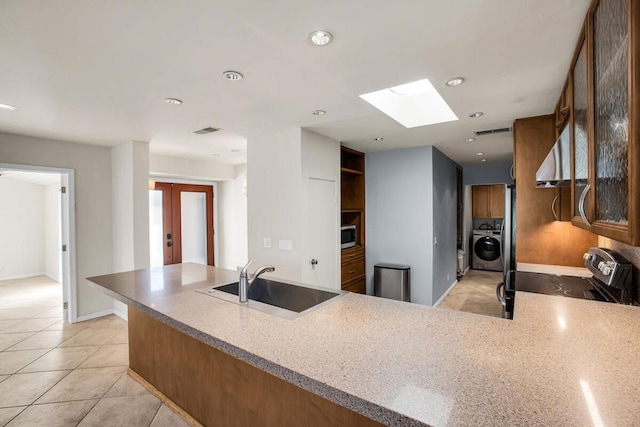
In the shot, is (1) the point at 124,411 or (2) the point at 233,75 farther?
(1) the point at 124,411

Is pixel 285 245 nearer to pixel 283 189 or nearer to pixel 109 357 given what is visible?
pixel 283 189

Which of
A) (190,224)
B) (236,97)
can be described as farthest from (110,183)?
(236,97)

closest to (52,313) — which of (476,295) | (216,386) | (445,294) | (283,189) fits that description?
(283,189)

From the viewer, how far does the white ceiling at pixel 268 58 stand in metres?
1.42

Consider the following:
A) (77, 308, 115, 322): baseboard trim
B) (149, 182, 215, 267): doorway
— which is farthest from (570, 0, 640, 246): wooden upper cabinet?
(149, 182, 215, 267): doorway

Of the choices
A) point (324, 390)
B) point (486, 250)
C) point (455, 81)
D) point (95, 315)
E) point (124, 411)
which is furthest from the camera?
point (486, 250)

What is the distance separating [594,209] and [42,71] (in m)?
3.16

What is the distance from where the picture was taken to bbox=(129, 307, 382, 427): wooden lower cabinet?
1355mm

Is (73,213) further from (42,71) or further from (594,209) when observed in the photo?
(594,209)

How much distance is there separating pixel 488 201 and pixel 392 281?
441 centimetres

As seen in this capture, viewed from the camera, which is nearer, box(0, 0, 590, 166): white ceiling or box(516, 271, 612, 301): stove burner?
box(0, 0, 590, 166): white ceiling

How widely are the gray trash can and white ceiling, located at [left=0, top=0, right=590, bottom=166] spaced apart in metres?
2.22

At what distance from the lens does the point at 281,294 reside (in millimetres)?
2217

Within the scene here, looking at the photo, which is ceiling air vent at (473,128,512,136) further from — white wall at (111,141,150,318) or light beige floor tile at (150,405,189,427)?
white wall at (111,141,150,318)
